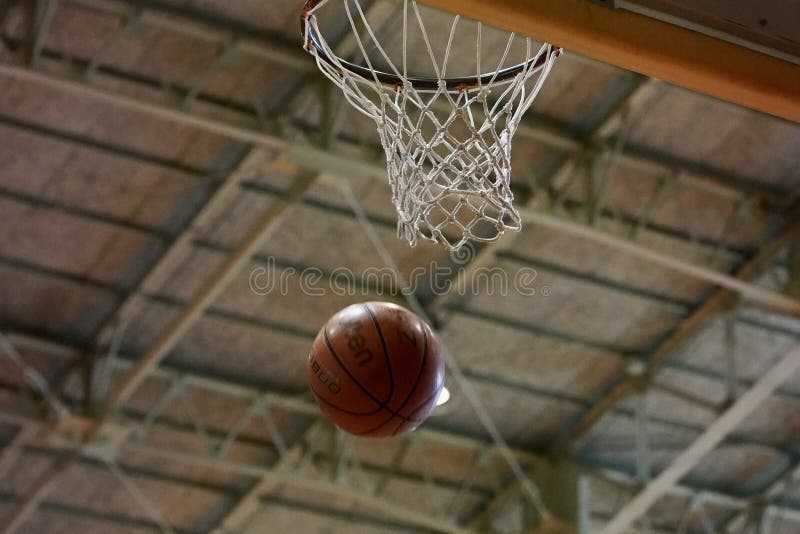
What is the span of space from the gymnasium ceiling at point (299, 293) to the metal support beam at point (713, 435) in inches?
10.0

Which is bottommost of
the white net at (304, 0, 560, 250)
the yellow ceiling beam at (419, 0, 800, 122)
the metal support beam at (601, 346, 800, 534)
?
the yellow ceiling beam at (419, 0, 800, 122)

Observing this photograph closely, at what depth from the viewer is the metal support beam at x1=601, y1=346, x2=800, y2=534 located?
31.8 ft

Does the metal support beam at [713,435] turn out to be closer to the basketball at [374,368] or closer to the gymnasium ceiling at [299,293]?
the gymnasium ceiling at [299,293]

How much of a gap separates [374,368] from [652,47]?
1805mm

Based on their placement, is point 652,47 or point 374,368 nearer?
point 652,47

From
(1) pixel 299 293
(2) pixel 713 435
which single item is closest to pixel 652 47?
(1) pixel 299 293

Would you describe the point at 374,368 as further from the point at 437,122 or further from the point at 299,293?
the point at 299,293

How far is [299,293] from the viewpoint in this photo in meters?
10.5

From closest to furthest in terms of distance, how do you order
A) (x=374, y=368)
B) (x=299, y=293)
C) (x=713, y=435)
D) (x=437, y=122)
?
(x=374, y=368) → (x=437, y=122) → (x=713, y=435) → (x=299, y=293)

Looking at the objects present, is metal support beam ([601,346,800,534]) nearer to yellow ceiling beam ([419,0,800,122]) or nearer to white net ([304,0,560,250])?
white net ([304,0,560,250])

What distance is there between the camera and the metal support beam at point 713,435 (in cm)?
968

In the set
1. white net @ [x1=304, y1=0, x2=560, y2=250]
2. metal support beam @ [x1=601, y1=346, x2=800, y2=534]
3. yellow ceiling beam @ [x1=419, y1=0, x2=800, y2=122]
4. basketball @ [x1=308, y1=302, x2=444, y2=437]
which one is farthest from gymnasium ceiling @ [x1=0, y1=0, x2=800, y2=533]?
yellow ceiling beam @ [x1=419, y1=0, x2=800, y2=122]

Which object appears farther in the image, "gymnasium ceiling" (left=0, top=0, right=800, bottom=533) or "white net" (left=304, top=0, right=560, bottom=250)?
"gymnasium ceiling" (left=0, top=0, right=800, bottom=533)

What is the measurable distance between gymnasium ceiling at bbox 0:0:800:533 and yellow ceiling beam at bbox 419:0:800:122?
14.9ft
